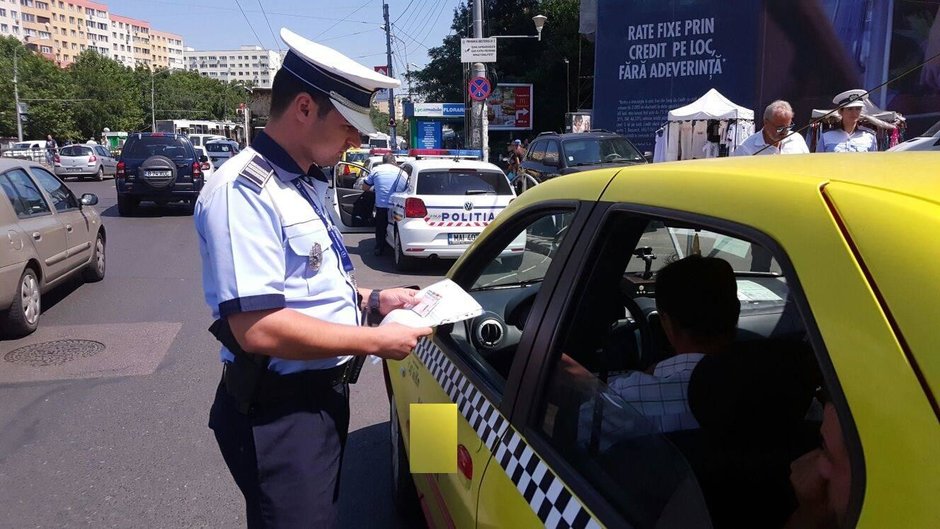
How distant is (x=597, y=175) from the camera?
1.87 metres

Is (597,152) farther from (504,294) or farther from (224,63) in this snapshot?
(224,63)

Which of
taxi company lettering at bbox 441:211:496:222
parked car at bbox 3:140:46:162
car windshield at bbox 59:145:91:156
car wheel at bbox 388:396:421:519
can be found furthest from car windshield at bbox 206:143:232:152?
car wheel at bbox 388:396:421:519

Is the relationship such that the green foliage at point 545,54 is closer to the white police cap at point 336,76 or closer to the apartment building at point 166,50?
the white police cap at point 336,76

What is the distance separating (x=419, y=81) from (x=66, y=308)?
164ft

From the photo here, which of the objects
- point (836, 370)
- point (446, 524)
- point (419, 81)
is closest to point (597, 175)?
point (836, 370)

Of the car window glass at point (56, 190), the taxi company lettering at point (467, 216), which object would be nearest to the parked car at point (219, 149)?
the car window glass at point (56, 190)

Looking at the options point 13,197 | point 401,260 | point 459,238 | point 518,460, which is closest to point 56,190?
point 13,197

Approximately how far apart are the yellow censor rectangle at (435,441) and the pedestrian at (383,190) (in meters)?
8.32

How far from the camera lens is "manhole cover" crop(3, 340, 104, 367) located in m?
5.73

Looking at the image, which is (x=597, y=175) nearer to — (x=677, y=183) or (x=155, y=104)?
(x=677, y=183)

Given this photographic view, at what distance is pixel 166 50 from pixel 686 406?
181866 millimetres

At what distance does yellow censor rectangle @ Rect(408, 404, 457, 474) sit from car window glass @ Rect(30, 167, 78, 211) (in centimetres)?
699

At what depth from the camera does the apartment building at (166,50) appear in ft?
513

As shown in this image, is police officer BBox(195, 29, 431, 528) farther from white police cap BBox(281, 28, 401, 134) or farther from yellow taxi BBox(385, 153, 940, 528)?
yellow taxi BBox(385, 153, 940, 528)
